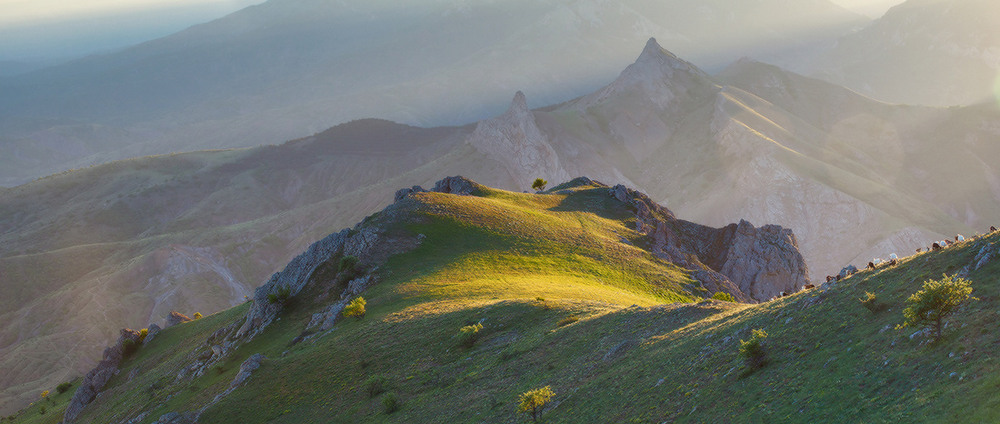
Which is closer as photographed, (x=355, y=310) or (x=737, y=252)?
(x=355, y=310)

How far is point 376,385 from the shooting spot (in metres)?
29.1

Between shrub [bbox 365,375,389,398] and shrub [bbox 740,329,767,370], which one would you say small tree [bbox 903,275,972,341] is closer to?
shrub [bbox 740,329,767,370]

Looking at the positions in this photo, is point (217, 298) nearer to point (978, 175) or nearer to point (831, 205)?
point (831, 205)

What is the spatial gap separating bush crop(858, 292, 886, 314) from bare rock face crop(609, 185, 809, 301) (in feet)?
132

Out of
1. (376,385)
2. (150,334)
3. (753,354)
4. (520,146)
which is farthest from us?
(520,146)

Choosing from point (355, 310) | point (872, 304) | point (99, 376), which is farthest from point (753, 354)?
point (99, 376)

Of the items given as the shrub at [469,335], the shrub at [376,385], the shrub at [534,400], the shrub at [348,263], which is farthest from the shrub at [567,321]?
the shrub at [348,263]

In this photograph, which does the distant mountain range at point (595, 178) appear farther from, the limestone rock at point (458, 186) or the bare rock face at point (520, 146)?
the limestone rock at point (458, 186)

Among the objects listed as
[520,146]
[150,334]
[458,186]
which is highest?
[520,146]

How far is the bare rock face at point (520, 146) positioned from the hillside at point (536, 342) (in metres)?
88.7

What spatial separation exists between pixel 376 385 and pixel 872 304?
21.8 m

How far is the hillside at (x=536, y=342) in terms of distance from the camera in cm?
1534

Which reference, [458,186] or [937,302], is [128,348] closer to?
[458,186]

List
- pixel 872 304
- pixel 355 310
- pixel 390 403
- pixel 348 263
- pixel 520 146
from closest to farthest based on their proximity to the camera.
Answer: pixel 872 304
pixel 390 403
pixel 355 310
pixel 348 263
pixel 520 146
